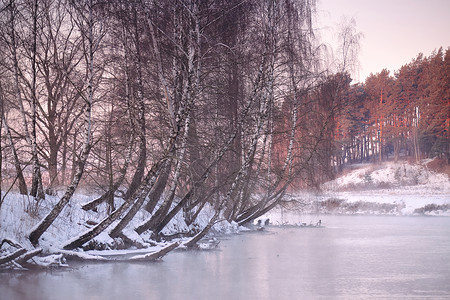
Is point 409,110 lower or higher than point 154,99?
higher

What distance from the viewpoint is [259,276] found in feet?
25.6

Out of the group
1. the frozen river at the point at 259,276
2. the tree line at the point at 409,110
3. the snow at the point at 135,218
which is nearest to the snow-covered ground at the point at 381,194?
the snow at the point at 135,218

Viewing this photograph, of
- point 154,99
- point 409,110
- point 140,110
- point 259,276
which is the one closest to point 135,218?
point 140,110

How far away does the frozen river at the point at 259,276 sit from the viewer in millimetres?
6312

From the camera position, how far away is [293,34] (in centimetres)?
1555

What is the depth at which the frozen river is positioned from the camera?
20.7 ft

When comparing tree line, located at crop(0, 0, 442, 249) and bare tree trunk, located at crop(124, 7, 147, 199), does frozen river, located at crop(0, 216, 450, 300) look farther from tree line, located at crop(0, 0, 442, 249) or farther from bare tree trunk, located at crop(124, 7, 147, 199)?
bare tree trunk, located at crop(124, 7, 147, 199)

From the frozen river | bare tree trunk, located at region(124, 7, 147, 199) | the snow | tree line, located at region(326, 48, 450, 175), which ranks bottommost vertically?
the frozen river

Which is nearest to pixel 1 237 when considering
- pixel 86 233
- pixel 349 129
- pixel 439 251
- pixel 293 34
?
pixel 86 233

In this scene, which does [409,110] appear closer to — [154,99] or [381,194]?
[381,194]

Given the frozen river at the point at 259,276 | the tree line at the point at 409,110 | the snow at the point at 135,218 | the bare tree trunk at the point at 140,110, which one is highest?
the tree line at the point at 409,110

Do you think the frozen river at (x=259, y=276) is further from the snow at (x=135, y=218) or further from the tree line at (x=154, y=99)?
the tree line at (x=154, y=99)

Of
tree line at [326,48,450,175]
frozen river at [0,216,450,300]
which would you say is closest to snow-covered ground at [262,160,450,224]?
tree line at [326,48,450,175]

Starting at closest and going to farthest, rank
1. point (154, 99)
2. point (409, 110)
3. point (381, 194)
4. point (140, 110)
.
Result: point (154, 99) → point (140, 110) → point (381, 194) → point (409, 110)
